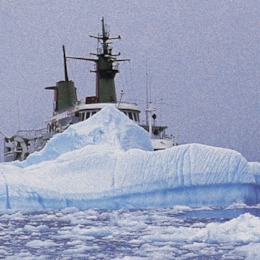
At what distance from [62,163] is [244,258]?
6.89 m

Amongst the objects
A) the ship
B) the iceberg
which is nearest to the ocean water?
the iceberg

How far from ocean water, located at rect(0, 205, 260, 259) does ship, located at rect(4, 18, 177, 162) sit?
7.73 metres

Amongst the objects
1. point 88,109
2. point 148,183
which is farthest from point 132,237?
A: point 88,109

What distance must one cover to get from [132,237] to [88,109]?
32.9ft

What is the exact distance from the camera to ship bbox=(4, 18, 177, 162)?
16.3 metres

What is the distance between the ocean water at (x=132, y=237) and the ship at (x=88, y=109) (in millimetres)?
7728

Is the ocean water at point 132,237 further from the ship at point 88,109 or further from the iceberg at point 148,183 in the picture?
the ship at point 88,109

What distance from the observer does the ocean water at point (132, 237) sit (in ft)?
16.8

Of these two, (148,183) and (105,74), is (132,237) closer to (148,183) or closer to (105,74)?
(148,183)

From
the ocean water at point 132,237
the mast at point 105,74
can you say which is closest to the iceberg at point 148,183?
the ocean water at point 132,237

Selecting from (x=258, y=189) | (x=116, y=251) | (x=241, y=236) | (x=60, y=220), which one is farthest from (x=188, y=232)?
(x=258, y=189)

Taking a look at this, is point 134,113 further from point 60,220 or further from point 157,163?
point 60,220

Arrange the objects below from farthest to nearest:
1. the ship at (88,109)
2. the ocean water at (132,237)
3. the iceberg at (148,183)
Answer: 1. the ship at (88,109)
2. the iceberg at (148,183)
3. the ocean water at (132,237)

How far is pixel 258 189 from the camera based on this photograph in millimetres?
10742
